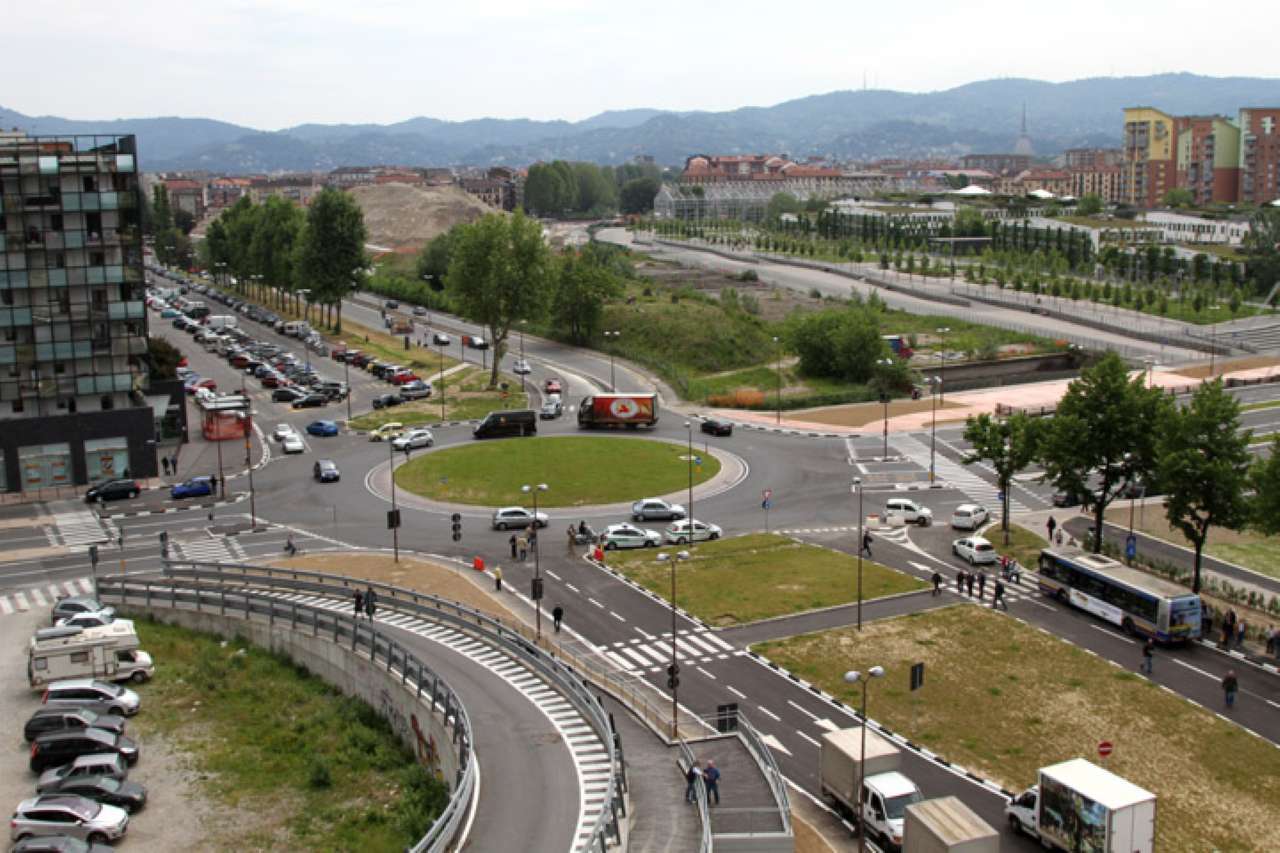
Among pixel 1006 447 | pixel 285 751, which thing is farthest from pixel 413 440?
pixel 285 751

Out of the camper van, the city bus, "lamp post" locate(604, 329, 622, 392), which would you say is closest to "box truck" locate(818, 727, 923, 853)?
the city bus

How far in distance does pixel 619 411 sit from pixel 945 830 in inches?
2080

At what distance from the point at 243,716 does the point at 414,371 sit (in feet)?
210

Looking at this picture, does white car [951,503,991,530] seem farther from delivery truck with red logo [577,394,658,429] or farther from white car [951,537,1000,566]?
delivery truck with red logo [577,394,658,429]

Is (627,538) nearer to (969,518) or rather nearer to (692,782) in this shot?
(969,518)

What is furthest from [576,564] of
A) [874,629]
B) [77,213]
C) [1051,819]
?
[77,213]

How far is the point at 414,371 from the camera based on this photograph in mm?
99000

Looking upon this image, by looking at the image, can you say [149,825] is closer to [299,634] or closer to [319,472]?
[299,634]

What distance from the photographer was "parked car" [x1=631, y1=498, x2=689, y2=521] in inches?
2259

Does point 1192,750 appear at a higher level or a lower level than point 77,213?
lower

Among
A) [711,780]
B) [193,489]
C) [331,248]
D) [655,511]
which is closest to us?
[711,780]

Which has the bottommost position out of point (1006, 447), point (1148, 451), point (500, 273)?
point (1006, 447)

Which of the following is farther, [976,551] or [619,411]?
[619,411]

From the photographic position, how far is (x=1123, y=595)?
43.2 meters
